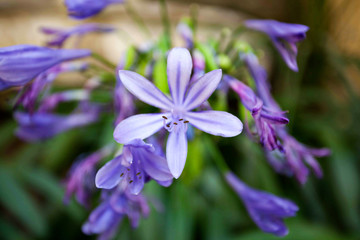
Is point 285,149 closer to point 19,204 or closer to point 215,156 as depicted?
point 215,156

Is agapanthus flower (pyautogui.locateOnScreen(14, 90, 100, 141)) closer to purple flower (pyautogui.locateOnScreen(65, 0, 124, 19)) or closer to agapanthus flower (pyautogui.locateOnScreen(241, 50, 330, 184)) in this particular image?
purple flower (pyautogui.locateOnScreen(65, 0, 124, 19))

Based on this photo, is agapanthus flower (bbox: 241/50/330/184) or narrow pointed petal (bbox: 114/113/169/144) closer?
narrow pointed petal (bbox: 114/113/169/144)

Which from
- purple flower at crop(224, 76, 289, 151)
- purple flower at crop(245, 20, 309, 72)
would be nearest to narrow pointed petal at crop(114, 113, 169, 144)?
purple flower at crop(224, 76, 289, 151)

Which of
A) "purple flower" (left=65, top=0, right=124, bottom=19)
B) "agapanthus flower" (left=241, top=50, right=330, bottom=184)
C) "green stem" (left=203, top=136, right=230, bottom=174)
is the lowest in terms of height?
"green stem" (left=203, top=136, right=230, bottom=174)

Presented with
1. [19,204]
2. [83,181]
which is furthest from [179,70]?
[19,204]

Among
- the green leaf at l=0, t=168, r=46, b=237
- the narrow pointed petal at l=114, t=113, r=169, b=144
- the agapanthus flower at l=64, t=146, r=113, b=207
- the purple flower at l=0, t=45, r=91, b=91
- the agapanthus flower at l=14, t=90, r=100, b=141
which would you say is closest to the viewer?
the narrow pointed petal at l=114, t=113, r=169, b=144

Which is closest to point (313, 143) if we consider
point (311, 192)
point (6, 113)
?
point (311, 192)

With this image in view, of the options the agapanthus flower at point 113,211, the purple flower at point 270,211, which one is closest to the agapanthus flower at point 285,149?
the purple flower at point 270,211
